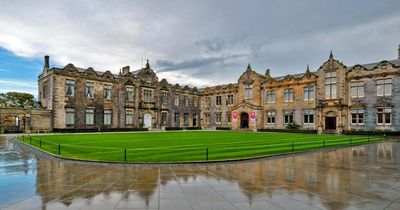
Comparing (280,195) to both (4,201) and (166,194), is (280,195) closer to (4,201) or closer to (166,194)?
(166,194)

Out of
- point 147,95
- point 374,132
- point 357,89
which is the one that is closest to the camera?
point 374,132

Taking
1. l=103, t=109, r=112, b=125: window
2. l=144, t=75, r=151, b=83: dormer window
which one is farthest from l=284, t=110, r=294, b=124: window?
l=103, t=109, r=112, b=125: window

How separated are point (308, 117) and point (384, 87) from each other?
12180mm

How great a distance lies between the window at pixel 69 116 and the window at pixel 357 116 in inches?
1740

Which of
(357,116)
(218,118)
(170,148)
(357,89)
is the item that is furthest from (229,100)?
(170,148)

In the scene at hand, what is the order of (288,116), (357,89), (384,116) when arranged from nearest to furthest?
(384,116) → (357,89) → (288,116)

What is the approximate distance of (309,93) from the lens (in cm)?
4750

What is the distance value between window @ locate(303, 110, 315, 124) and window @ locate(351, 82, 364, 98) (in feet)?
23.1

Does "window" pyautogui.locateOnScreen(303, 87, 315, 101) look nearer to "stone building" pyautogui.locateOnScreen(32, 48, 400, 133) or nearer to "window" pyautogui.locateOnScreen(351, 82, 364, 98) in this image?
"stone building" pyautogui.locateOnScreen(32, 48, 400, 133)

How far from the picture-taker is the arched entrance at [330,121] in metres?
43.9

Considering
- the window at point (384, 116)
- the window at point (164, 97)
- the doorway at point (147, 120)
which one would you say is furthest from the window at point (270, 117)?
the doorway at point (147, 120)

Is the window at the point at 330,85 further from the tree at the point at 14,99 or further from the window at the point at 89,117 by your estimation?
the tree at the point at 14,99

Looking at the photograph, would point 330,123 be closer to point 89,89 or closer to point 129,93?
point 129,93

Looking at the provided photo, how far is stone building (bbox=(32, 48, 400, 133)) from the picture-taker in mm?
39959
